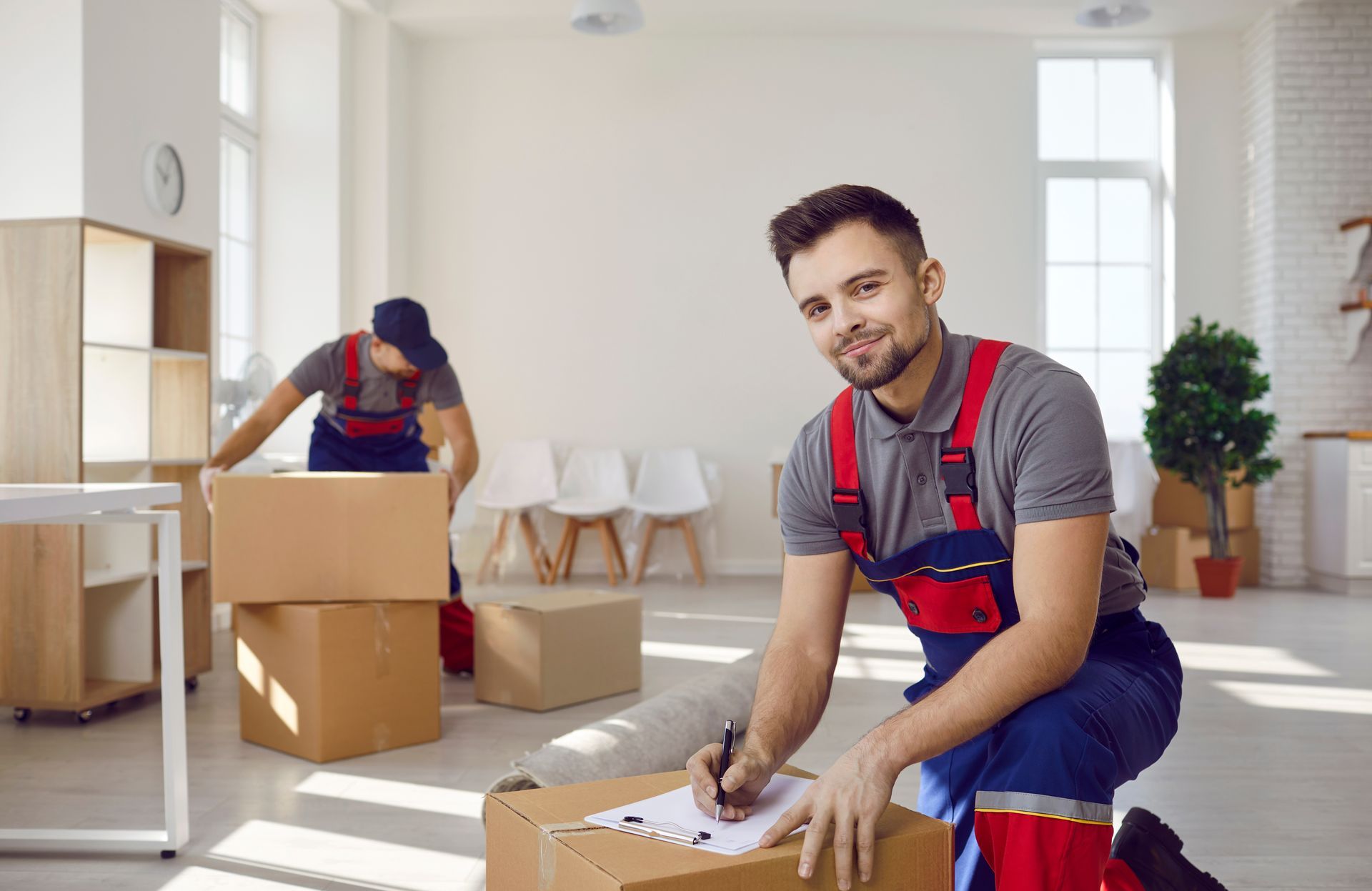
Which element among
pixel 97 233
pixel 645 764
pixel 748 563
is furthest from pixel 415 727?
pixel 748 563

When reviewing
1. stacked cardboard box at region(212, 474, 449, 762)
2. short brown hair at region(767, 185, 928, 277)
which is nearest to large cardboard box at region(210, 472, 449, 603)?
stacked cardboard box at region(212, 474, 449, 762)

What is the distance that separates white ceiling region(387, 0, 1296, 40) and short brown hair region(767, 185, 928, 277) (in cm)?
554

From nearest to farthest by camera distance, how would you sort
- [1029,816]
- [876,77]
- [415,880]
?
1. [1029,816]
2. [415,880]
3. [876,77]

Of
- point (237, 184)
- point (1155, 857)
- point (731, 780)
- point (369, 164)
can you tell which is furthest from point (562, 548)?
point (731, 780)

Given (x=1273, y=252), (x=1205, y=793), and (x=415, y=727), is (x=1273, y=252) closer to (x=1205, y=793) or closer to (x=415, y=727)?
Answer: (x=1205, y=793)

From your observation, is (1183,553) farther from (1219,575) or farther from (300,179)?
(300,179)

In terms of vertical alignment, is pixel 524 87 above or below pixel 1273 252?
above

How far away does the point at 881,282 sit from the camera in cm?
131

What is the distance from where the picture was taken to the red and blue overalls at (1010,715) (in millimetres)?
1100

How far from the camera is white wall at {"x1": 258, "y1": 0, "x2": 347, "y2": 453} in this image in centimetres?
609

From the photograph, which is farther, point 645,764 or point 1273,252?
point 1273,252

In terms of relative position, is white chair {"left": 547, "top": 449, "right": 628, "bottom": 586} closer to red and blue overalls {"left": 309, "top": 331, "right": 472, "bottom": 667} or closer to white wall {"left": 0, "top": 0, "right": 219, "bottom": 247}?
red and blue overalls {"left": 309, "top": 331, "right": 472, "bottom": 667}

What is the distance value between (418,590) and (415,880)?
101cm

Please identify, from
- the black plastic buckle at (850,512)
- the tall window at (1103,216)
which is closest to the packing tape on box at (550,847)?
the black plastic buckle at (850,512)
